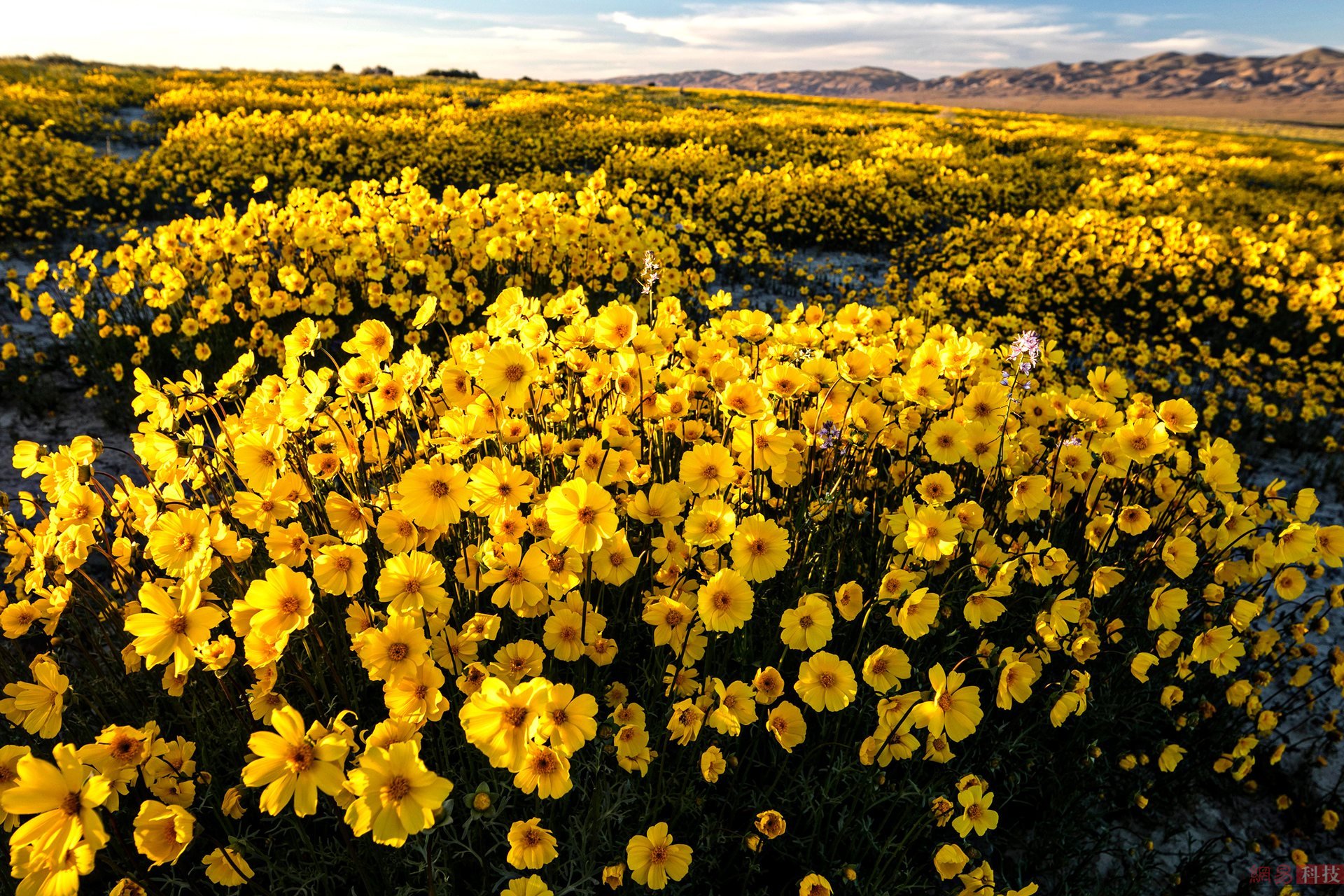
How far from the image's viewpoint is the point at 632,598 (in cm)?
256

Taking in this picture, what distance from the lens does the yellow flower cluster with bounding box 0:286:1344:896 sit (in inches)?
63.2

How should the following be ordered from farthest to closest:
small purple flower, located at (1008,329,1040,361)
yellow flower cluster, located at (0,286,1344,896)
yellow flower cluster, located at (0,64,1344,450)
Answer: yellow flower cluster, located at (0,64,1344,450)
small purple flower, located at (1008,329,1040,361)
yellow flower cluster, located at (0,286,1344,896)

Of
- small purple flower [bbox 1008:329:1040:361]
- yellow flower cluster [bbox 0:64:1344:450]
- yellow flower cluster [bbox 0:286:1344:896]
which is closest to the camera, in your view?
yellow flower cluster [bbox 0:286:1344:896]

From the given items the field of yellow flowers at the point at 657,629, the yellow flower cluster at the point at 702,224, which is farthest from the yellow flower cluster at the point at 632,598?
the yellow flower cluster at the point at 702,224

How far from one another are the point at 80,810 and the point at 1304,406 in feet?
28.6

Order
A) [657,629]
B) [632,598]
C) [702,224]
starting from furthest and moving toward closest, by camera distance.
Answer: [702,224] → [632,598] → [657,629]

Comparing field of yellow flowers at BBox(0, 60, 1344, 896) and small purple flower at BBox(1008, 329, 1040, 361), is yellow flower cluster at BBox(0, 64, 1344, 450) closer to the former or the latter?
field of yellow flowers at BBox(0, 60, 1344, 896)

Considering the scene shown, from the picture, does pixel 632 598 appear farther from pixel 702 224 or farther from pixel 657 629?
pixel 702 224

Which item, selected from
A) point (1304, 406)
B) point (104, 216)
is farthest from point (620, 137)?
point (1304, 406)

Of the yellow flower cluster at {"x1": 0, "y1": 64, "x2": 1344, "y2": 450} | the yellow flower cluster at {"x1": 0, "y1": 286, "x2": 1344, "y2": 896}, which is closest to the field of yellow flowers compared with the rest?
the yellow flower cluster at {"x1": 0, "y1": 286, "x2": 1344, "y2": 896}

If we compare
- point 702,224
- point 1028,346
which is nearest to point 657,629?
point 1028,346

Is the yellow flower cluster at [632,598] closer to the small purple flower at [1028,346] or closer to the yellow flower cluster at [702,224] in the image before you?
the small purple flower at [1028,346]

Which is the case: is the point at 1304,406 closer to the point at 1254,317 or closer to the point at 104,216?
the point at 1254,317

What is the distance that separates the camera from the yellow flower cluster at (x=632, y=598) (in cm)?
161
